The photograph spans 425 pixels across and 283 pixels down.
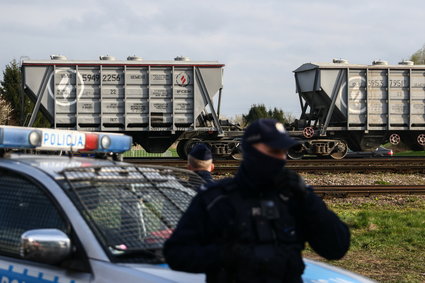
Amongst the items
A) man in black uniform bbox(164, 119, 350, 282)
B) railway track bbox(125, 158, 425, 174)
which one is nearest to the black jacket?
man in black uniform bbox(164, 119, 350, 282)

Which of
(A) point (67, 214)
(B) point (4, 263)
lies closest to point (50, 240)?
(A) point (67, 214)

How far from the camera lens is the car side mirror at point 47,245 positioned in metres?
3.06

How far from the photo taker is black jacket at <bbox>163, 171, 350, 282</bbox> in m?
2.63

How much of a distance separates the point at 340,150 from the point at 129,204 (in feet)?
65.9

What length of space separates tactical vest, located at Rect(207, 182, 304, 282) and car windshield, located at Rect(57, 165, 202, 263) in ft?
2.50

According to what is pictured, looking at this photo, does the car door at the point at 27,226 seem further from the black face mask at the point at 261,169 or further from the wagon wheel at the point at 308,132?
the wagon wheel at the point at 308,132

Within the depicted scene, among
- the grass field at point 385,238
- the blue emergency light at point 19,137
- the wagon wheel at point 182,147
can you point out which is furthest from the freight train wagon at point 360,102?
the blue emergency light at point 19,137

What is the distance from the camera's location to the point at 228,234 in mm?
2650

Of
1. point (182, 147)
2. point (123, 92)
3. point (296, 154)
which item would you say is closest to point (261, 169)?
point (123, 92)

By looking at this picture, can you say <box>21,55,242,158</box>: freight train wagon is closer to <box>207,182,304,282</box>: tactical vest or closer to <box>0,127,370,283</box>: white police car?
<box>0,127,370,283</box>: white police car

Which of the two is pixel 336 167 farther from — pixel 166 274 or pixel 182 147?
pixel 166 274

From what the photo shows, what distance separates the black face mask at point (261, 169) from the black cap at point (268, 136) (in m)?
0.05

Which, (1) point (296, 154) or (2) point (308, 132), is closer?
(1) point (296, 154)

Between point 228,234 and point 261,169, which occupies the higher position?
point 261,169
